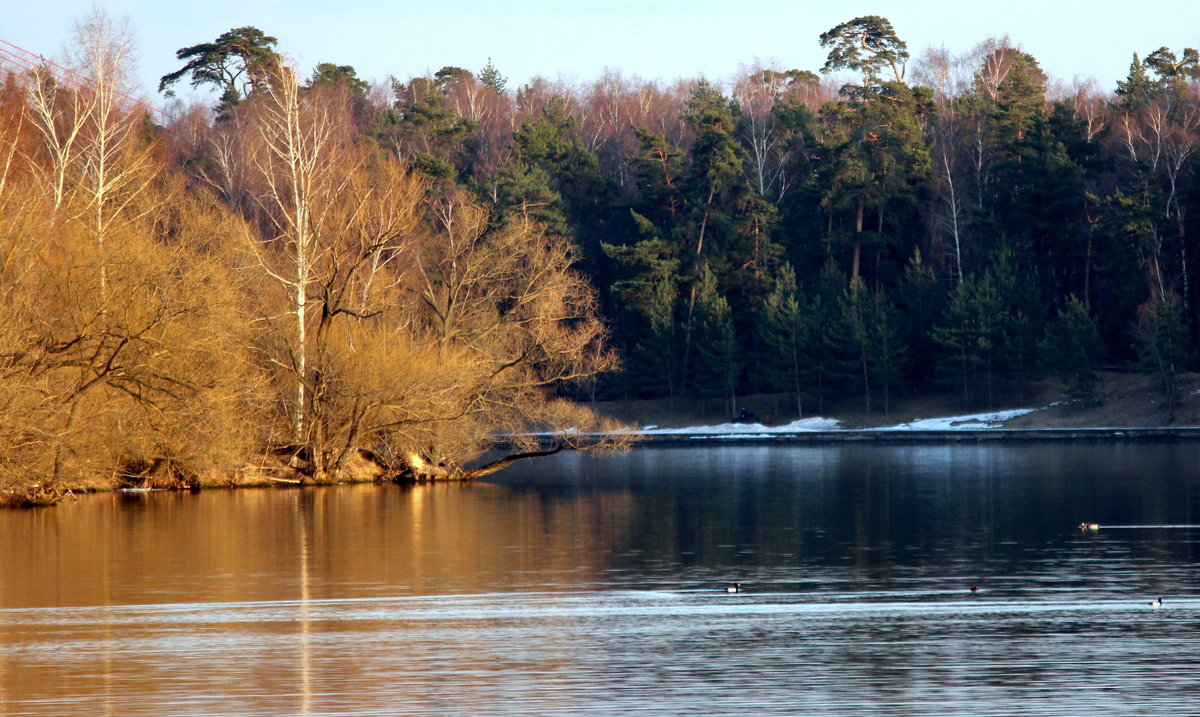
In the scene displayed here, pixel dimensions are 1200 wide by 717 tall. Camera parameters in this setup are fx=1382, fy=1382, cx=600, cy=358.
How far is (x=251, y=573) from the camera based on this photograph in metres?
20.7

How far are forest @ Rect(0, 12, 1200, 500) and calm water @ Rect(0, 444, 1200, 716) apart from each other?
15.8 ft

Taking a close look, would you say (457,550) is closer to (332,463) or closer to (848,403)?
(332,463)

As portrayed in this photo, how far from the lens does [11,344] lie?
2964cm

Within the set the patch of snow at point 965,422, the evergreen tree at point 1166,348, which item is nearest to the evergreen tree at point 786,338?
the patch of snow at point 965,422

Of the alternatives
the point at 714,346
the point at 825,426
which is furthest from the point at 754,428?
the point at 714,346

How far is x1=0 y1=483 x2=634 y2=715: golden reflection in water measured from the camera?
1354 cm

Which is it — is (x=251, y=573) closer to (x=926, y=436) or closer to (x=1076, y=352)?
(x=926, y=436)

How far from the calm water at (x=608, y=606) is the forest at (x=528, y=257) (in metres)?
4.83

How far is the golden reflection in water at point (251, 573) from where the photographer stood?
13.5m

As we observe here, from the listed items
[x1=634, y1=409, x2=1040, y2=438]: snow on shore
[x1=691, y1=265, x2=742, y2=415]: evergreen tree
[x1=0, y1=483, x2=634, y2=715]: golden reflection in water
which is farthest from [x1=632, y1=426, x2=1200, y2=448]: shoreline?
[x1=0, y1=483, x2=634, y2=715]: golden reflection in water

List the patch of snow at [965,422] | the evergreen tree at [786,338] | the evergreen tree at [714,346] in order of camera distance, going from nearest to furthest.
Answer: the patch of snow at [965,422] → the evergreen tree at [786,338] → the evergreen tree at [714,346]

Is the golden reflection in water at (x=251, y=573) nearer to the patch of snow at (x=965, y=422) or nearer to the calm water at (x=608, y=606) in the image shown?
the calm water at (x=608, y=606)

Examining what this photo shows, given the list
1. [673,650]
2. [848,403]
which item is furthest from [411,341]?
[848,403]

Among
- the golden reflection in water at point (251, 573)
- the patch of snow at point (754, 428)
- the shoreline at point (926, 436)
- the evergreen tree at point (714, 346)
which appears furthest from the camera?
the evergreen tree at point (714, 346)
